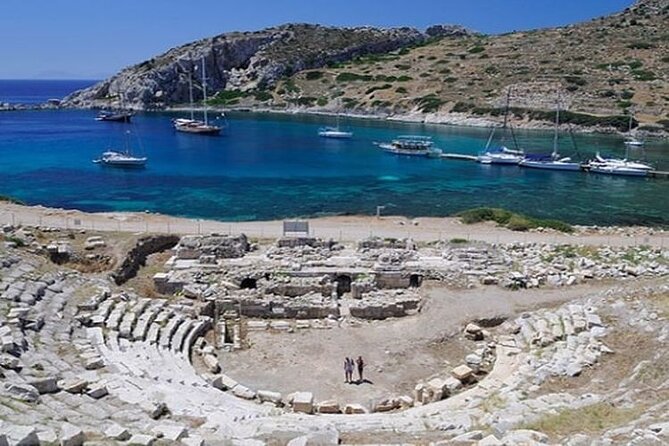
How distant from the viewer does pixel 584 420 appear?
13297 mm

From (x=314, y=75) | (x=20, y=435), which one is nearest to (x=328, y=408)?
(x=20, y=435)

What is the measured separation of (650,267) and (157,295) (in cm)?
2118

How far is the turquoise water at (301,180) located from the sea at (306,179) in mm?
101

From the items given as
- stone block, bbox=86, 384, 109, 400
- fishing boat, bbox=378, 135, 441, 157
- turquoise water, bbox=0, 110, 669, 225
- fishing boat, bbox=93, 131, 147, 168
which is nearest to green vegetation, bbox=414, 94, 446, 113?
turquoise water, bbox=0, 110, 669, 225

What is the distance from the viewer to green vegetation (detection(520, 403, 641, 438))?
41.7ft

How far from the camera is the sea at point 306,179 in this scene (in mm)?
48656

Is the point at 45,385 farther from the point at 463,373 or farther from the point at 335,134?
the point at 335,134

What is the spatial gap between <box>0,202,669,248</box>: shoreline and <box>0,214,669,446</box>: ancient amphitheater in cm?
231

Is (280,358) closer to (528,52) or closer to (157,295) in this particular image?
(157,295)

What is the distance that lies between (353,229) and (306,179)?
24.1 metres

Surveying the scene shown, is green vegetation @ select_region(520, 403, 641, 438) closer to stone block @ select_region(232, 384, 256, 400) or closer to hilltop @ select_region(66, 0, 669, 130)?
stone block @ select_region(232, 384, 256, 400)

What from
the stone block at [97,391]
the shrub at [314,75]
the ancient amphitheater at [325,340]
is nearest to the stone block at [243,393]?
the ancient amphitheater at [325,340]

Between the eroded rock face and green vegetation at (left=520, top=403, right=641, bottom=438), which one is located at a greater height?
the eroded rock face

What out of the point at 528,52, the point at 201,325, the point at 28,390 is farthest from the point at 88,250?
the point at 528,52
